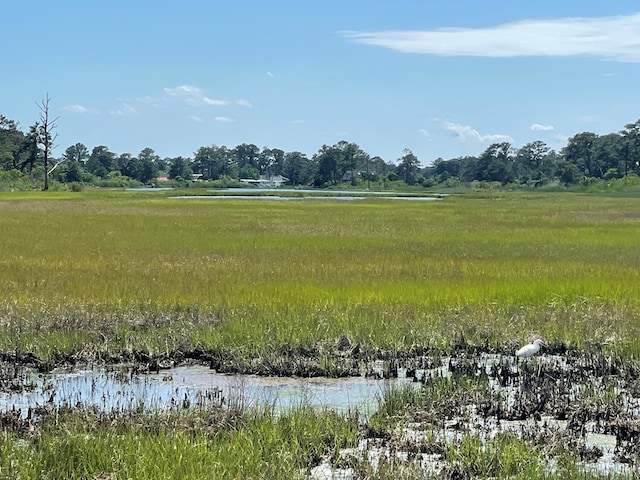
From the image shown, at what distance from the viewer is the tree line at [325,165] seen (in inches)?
4151

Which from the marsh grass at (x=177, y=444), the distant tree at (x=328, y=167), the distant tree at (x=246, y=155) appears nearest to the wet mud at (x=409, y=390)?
the marsh grass at (x=177, y=444)

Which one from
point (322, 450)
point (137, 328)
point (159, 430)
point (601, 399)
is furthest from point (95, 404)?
point (601, 399)

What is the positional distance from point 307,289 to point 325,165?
128081mm

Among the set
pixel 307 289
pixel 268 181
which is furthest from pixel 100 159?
pixel 307 289

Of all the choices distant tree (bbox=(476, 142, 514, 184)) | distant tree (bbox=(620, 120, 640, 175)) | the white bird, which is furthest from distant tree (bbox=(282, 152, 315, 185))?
the white bird

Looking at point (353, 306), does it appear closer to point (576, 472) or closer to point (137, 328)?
point (137, 328)

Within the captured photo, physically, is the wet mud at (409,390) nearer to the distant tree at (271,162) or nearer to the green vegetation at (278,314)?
the green vegetation at (278,314)

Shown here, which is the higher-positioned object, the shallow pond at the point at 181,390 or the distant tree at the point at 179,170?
the distant tree at the point at 179,170

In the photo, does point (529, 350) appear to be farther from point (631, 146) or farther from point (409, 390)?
point (631, 146)

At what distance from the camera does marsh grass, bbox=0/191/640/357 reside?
32.0 ft

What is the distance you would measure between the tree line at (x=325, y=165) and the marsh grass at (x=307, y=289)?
70.1 meters

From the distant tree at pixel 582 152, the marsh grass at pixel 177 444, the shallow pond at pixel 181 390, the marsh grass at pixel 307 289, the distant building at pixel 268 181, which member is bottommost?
the shallow pond at pixel 181 390

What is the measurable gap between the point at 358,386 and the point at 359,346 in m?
1.27

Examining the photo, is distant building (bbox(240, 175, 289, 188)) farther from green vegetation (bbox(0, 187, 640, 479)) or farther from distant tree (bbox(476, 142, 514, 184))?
green vegetation (bbox(0, 187, 640, 479))
